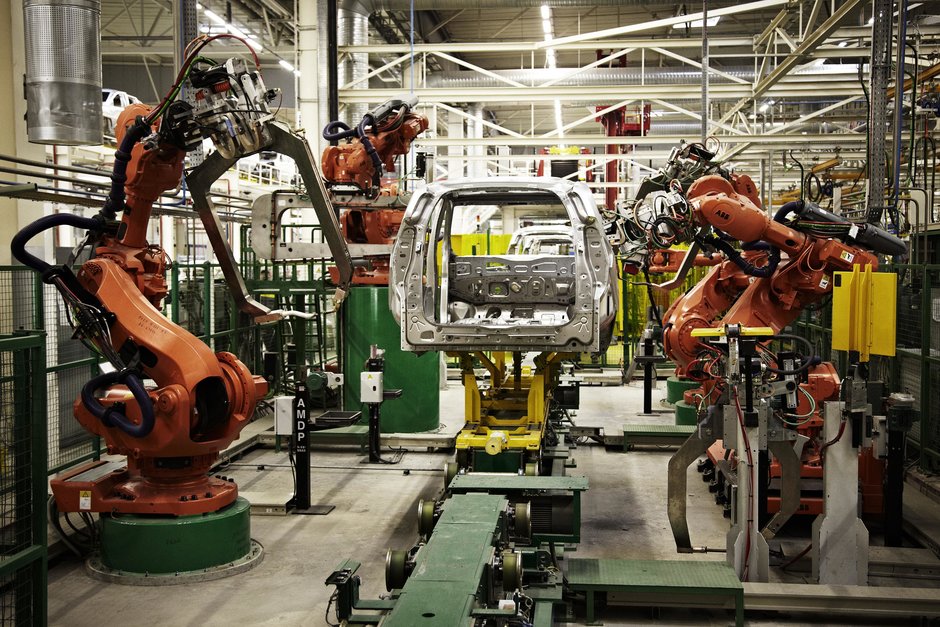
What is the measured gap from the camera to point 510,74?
1566cm

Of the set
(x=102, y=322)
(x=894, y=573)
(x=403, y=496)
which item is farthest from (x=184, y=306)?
(x=894, y=573)

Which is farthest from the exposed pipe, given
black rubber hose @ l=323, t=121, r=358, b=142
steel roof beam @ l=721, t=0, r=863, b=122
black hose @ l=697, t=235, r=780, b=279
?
black hose @ l=697, t=235, r=780, b=279

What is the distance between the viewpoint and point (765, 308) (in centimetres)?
714

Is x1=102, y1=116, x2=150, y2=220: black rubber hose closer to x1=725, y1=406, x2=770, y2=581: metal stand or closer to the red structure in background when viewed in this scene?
x1=725, y1=406, x2=770, y2=581: metal stand

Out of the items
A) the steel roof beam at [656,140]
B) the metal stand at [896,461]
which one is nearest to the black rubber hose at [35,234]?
the metal stand at [896,461]

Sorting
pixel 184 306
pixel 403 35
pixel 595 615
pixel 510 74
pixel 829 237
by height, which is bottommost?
pixel 595 615

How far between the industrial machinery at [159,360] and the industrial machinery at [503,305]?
2.46 ft

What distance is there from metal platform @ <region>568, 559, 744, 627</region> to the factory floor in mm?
222

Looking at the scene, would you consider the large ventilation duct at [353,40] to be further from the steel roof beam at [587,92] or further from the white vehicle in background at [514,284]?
the white vehicle in background at [514,284]

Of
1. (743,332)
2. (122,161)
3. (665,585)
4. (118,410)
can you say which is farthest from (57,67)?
(665,585)

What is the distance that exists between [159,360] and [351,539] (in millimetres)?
1915

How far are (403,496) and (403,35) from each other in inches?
525

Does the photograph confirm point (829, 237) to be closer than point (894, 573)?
Result: No

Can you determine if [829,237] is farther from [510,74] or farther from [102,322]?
[510,74]
